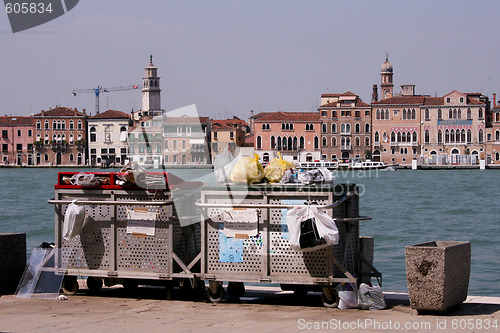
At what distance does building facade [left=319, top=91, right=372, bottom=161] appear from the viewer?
8906cm

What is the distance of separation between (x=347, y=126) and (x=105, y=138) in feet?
99.1

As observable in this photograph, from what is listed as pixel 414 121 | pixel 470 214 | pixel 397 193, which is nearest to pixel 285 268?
pixel 470 214

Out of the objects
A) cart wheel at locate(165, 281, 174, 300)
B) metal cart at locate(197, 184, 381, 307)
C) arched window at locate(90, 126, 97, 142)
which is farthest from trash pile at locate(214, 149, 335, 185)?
arched window at locate(90, 126, 97, 142)

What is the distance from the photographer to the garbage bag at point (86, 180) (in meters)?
7.06

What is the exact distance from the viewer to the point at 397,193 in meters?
47.2

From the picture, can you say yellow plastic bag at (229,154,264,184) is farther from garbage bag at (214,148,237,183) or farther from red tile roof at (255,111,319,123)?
red tile roof at (255,111,319,123)

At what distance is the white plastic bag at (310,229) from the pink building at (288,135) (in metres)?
82.6

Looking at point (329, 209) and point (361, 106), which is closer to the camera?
point (329, 209)

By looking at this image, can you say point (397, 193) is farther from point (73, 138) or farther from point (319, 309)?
point (73, 138)

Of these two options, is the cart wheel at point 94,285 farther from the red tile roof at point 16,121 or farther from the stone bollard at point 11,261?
the red tile roof at point 16,121

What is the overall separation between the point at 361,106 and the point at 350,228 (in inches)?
3293

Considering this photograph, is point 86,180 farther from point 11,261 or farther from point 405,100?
point 405,100

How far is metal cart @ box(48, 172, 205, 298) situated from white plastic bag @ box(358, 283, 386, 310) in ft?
4.70

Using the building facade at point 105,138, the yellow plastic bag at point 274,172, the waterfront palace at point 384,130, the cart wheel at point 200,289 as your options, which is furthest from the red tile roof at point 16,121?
the yellow plastic bag at point 274,172
